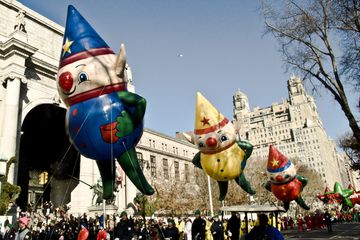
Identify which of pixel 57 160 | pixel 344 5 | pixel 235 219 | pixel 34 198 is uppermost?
pixel 344 5

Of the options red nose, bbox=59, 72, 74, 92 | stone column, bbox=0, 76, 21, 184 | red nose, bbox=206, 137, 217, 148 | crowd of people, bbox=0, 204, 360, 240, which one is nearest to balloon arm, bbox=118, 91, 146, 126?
red nose, bbox=59, 72, 74, 92

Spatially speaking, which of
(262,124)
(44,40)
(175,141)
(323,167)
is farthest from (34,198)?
(262,124)

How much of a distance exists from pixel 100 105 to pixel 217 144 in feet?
20.9

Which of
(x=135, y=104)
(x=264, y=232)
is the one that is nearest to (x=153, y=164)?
(x=135, y=104)

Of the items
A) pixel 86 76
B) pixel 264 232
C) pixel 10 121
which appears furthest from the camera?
pixel 10 121

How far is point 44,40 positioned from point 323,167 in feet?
377

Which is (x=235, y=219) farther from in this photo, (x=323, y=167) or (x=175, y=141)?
(x=323, y=167)

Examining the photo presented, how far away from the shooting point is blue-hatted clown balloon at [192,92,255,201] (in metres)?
12.2

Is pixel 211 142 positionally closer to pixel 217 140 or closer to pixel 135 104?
pixel 217 140

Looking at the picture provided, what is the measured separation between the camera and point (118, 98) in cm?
671

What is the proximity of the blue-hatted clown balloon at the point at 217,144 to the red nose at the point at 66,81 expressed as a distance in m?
6.45

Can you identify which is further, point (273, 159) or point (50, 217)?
point (50, 217)

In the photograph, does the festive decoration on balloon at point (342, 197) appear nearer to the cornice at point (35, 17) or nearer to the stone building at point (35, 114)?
the stone building at point (35, 114)

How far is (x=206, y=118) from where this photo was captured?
12.5 metres
